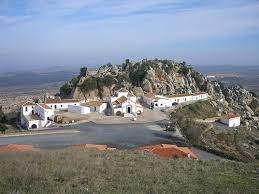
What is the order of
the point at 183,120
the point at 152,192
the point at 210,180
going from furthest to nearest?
the point at 183,120
the point at 210,180
the point at 152,192

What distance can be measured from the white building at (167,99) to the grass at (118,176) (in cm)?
3767

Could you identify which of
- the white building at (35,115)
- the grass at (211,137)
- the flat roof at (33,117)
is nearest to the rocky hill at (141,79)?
the white building at (35,115)

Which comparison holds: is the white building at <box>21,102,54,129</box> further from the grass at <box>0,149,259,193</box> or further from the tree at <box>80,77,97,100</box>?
the grass at <box>0,149,259,193</box>

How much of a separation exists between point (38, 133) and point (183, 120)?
1671 cm

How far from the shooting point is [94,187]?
1273cm

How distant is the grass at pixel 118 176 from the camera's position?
1262 centimetres

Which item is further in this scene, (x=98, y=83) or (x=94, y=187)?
(x=98, y=83)

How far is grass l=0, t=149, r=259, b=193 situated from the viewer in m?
12.6

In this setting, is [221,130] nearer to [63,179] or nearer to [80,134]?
[80,134]

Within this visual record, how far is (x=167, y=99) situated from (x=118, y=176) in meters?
44.2

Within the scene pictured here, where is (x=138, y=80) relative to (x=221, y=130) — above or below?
above

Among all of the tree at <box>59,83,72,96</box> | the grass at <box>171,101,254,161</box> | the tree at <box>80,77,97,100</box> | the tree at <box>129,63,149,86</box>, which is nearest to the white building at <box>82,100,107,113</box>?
the tree at <box>80,77,97,100</box>

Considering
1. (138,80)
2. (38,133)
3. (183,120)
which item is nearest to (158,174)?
(38,133)

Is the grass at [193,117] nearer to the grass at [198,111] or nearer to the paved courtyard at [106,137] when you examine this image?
the grass at [198,111]
